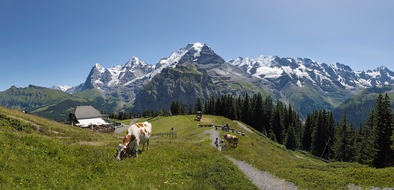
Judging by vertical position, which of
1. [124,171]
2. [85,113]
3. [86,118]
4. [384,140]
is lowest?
[384,140]

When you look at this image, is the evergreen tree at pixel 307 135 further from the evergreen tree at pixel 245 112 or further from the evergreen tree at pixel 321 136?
the evergreen tree at pixel 245 112

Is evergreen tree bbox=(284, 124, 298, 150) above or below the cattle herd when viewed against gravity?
below

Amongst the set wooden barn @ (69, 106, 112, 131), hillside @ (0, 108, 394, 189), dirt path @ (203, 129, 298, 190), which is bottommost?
dirt path @ (203, 129, 298, 190)

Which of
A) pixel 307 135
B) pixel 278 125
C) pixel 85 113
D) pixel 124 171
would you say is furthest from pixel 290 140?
pixel 124 171

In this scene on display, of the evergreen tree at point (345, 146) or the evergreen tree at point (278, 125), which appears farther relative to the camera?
the evergreen tree at point (278, 125)

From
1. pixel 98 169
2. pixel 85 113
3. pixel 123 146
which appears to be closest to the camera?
pixel 98 169

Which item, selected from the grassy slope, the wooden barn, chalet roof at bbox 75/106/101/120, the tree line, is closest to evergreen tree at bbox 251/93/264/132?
the tree line

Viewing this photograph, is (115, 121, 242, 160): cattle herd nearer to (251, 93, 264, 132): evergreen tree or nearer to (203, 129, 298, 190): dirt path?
(203, 129, 298, 190): dirt path

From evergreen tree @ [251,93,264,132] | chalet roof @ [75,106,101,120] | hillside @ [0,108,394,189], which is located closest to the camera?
hillside @ [0,108,394,189]

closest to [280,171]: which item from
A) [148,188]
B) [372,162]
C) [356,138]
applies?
[148,188]

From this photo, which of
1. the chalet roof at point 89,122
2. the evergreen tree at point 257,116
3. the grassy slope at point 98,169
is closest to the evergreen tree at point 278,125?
the evergreen tree at point 257,116

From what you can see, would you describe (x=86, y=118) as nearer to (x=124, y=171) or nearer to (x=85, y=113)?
(x=85, y=113)

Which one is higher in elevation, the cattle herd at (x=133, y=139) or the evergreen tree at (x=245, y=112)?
the evergreen tree at (x=245, y=112)

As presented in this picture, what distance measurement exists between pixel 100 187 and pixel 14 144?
7928 millimetres
